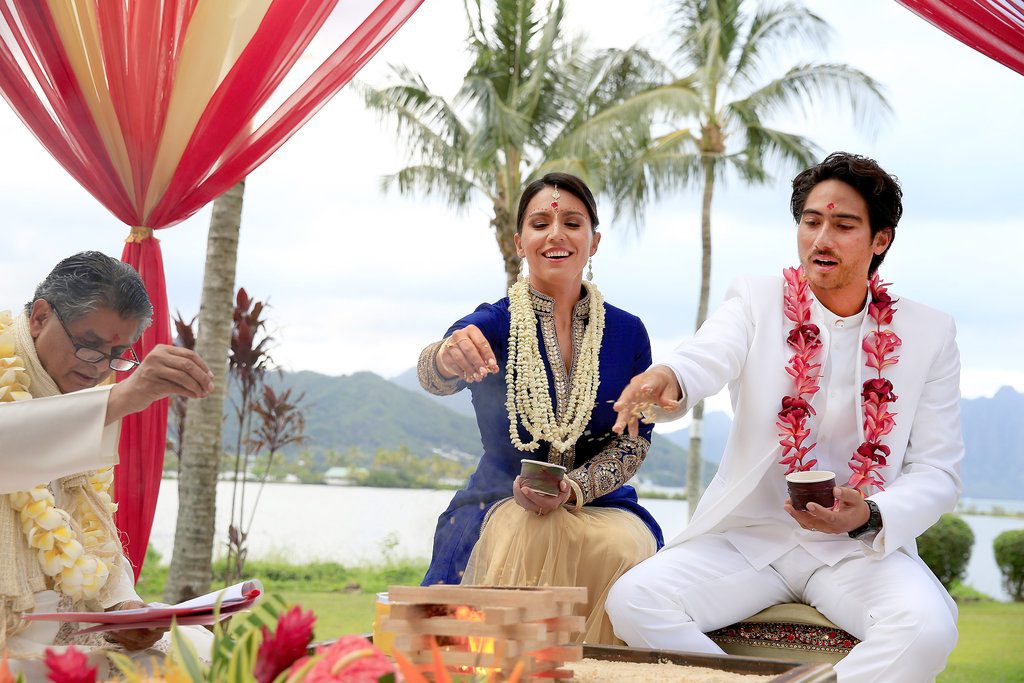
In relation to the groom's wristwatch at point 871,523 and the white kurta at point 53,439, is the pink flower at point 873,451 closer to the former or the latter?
the groom's wristwatch at point 871,523

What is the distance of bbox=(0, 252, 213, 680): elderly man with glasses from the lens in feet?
7.63

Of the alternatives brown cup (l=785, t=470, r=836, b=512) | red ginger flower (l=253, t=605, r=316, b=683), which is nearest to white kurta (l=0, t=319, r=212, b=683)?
red ginger flower (l=253, t=605, r=316, b=683)

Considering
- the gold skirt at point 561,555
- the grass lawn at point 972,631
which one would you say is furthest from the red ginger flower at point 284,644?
the grass lawn at point 972,631

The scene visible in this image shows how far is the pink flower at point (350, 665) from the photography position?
4.09 feet

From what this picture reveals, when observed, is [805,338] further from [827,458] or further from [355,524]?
[355,524]

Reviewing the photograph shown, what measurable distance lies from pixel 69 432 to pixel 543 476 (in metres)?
1.36

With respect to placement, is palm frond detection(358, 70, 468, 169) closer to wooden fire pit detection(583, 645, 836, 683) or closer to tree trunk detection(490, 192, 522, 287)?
tree trunk detection(490, 192, 522, 287)

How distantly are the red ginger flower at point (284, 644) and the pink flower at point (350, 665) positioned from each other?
3 cm

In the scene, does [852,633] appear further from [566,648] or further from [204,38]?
[204,38]

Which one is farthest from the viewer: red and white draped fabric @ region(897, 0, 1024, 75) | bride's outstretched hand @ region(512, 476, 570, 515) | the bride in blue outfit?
red and white draped fabric @ region(897, 0, 1024, 75)

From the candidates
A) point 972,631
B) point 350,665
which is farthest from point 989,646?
point 350,665

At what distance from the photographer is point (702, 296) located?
1748cm

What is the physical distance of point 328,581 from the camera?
15.2 meters

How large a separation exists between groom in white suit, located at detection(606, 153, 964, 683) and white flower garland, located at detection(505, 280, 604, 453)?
484 millimetres
